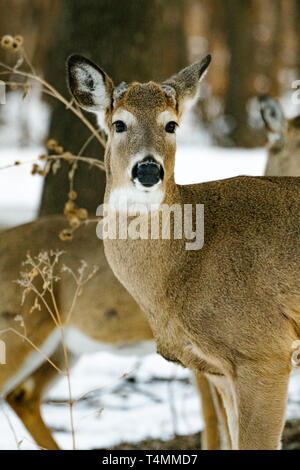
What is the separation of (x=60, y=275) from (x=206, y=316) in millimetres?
1776

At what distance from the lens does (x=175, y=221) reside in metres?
4.64

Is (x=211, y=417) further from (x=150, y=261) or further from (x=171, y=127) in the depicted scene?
(x=171, y=127)

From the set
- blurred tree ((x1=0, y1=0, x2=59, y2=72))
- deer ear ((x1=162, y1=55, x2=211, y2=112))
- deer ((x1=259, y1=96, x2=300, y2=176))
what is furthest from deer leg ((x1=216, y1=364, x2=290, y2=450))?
blurred tree ((x1=0, y1=0, x2=59, y2=72))

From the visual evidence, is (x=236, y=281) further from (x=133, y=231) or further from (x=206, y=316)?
(x=133, y=231)

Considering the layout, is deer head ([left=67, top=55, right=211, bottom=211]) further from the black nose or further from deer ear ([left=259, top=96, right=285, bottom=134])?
deer ear ([left=259, top=96, right=285, bottom=134])

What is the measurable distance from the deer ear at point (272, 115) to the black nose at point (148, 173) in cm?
324

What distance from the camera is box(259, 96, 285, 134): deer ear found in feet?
23.5

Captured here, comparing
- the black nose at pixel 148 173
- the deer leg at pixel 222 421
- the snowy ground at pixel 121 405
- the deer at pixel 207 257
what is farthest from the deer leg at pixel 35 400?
the black nose at pixel 148 173

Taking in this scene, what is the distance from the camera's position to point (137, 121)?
14.5 ft

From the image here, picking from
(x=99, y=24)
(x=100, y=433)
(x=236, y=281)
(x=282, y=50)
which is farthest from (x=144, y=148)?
(x=282, y=50)

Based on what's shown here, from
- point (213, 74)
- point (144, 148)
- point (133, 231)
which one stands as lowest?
point (133, 231)

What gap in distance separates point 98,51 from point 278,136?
5.74 ft

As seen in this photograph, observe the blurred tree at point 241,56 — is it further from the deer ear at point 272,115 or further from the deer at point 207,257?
the deer at point 207,257

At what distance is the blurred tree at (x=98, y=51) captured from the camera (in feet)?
23.2
